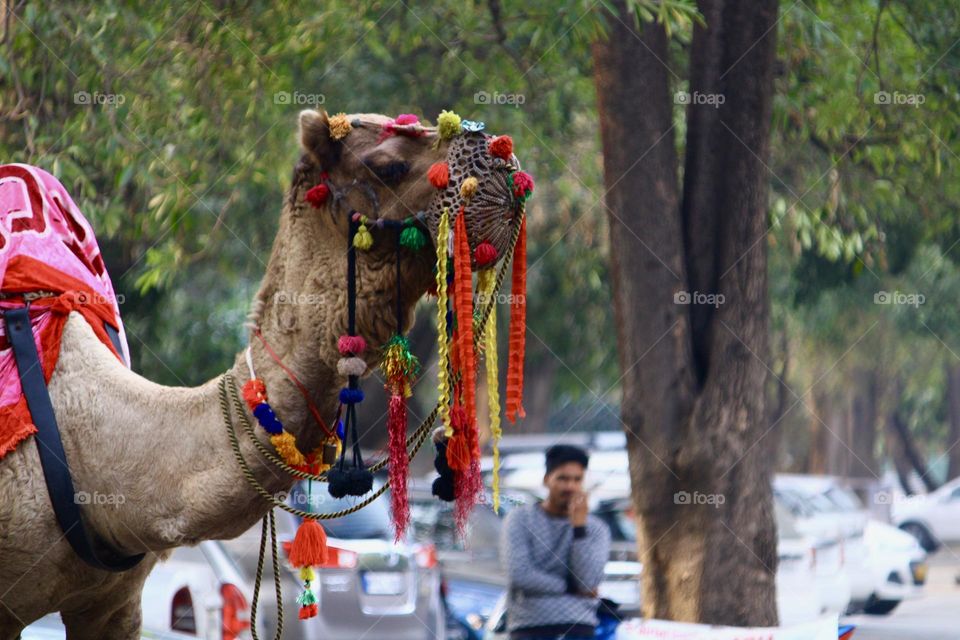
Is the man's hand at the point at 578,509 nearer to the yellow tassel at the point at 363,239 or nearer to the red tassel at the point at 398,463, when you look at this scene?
the red tassel at the point at 398,463

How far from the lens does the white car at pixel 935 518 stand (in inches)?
904

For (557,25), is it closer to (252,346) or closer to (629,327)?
(629,327)

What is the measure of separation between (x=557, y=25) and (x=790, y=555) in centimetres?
676

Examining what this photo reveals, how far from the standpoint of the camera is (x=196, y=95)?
809 cm

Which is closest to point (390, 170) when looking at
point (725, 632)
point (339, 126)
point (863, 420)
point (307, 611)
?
point (339, 126)

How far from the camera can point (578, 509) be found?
680 centimetres

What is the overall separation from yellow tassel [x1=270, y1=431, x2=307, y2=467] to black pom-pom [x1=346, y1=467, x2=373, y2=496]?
0.13m

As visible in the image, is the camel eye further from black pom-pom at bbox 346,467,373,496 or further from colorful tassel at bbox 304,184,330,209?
black pom-pom at bbox 346,467,373,496

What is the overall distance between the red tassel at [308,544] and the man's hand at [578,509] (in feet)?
10.6

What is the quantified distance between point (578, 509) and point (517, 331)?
3364mm

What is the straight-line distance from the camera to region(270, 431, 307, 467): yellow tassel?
3.36 metres

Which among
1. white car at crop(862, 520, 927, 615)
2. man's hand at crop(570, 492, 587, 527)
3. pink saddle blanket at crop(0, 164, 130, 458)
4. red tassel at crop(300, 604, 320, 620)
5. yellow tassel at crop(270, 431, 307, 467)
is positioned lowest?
white car at crop(862, 520, 927, 615)

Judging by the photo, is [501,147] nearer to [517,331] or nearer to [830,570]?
[517,331]

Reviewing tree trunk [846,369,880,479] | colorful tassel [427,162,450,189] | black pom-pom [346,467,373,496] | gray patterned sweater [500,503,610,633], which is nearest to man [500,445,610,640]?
gray patterned sweater [500,503,610,633]
